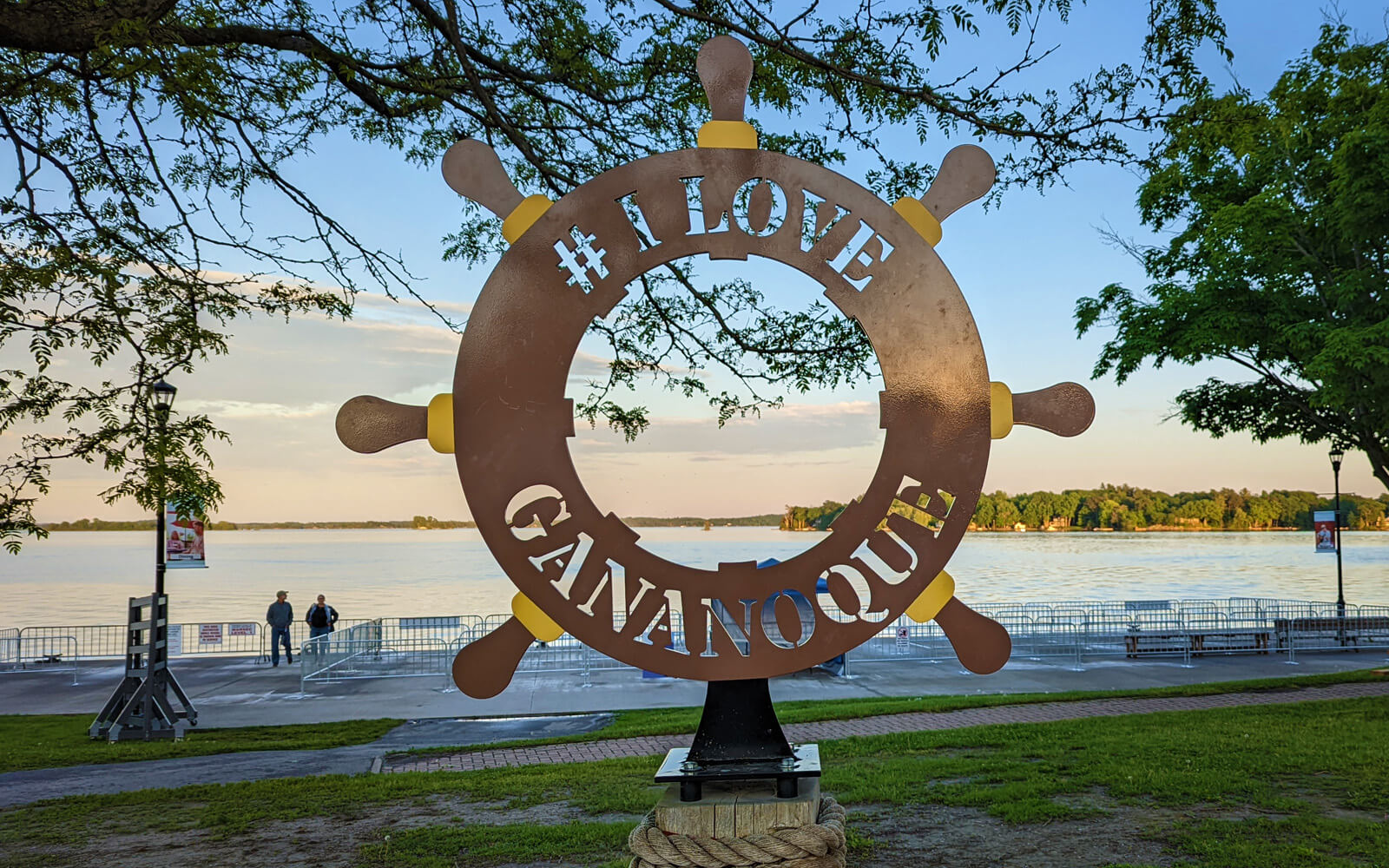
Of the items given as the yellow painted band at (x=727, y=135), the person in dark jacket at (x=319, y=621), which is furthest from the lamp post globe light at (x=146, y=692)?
the yellow painted band at (x=727, y=135)

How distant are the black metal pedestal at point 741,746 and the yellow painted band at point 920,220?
4.17 feet

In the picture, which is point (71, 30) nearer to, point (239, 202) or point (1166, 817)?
point (239, 202)

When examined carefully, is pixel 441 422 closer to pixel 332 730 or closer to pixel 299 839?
pixel 299 839

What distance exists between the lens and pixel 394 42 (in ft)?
25.8

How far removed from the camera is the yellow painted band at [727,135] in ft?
8.38

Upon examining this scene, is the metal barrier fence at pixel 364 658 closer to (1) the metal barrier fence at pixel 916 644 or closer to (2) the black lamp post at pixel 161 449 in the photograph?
(1) the metal barrier fence at pixel 916 644

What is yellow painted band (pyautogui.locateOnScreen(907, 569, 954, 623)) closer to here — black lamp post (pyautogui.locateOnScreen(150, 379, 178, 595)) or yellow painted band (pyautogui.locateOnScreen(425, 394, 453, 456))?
yellow painted band (pyautogui.locateOnScreen(425, 394, 453, 456))

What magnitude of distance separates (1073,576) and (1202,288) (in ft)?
112

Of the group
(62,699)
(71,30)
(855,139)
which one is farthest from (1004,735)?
(62,699)

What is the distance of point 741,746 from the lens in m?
2.55

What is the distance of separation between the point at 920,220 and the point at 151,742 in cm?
1230

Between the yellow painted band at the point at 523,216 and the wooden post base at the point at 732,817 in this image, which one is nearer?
the wooden post base at the point at 732,817

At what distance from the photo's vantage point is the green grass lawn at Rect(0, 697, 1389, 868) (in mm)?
6645

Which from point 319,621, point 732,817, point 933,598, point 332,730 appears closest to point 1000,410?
point 933,598
